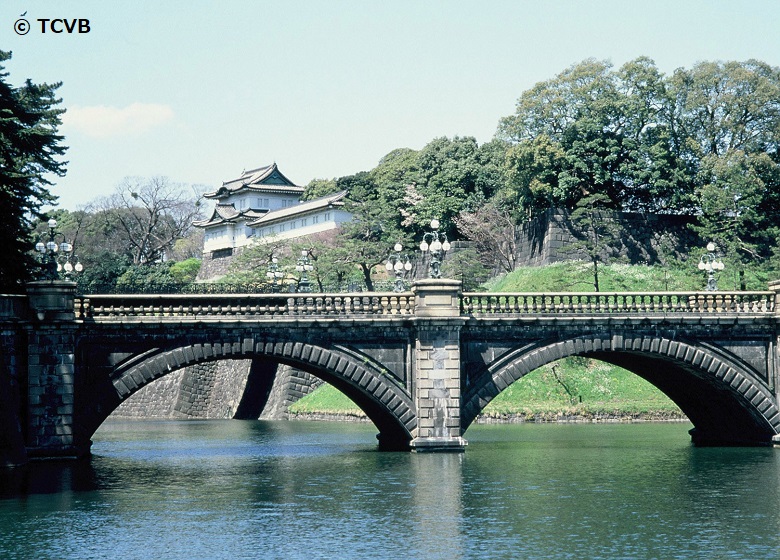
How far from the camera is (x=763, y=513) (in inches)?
1291

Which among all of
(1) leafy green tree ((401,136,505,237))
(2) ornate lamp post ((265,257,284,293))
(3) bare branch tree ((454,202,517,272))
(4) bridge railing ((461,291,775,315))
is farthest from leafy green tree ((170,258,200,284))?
(4) bridge railing ((461,291,775,315))

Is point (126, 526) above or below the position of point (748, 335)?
below

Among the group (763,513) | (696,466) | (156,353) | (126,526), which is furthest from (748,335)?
(126,526)

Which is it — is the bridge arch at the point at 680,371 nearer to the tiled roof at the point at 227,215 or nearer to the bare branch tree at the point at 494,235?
the bare branch tree at the point at 494,235

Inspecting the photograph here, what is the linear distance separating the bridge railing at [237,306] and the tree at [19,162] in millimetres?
4230

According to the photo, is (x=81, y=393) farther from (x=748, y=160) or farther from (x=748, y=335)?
(x=748, y=160)

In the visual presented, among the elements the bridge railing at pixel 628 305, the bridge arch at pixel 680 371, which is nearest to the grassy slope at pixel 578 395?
the bridge arch at pixel 680 371

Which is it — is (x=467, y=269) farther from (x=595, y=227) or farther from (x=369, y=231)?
(x=369, y=231)

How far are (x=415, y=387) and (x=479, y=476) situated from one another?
22.1 feet

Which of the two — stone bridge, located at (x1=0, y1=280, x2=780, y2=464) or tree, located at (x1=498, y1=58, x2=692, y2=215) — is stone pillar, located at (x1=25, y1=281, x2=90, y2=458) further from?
tree, located at (x1=498, y1=58, x2=692, y2=215)

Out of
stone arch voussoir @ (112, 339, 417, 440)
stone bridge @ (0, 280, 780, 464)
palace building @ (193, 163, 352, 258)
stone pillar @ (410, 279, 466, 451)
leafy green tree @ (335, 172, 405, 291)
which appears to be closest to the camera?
stone bridge @ (0, 280, 780, 464)

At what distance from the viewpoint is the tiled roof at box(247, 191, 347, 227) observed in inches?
4365

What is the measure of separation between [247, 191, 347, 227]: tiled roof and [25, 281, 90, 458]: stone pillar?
66.9 m

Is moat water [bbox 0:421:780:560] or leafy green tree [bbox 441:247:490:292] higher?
leafy green tree [bbox 441:247:490:292]
